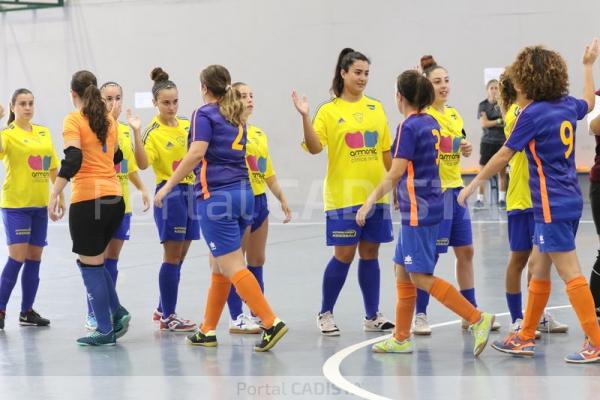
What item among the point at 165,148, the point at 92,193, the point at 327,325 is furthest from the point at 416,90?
the point at 92,193

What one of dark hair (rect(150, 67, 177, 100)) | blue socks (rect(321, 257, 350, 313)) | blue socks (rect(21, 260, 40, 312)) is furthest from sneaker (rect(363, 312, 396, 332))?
blue socks (rect(21, 260, 40, 312))

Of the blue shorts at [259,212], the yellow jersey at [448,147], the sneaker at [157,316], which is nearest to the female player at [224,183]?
the blue shorts at [259,212]

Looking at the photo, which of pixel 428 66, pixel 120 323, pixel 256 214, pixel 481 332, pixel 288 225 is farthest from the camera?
pixel 288 225

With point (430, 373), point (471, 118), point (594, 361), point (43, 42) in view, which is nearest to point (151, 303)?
point (430, 373)

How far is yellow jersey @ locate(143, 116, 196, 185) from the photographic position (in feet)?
21.1

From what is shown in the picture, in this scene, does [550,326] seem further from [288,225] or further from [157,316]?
[288,225]

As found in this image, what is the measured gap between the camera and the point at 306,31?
15.8 meters

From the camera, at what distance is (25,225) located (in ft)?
21.5

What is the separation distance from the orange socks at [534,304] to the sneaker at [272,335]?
1.34 meters

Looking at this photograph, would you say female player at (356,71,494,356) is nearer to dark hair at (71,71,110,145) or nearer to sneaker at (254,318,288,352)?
sneaker at (254,318,288,352)

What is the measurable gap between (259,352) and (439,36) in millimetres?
10409

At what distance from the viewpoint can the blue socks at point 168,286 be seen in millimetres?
6359

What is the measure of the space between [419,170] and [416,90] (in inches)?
17.7

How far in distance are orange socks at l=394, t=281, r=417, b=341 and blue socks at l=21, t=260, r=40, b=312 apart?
105 inches
